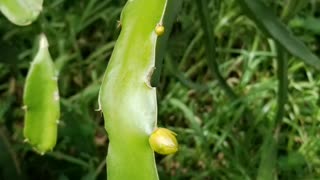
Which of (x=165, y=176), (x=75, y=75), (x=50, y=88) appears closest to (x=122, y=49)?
(x=50, y=88)

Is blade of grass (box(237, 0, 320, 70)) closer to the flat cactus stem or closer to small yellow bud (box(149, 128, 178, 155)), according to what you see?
the flat cactus stem

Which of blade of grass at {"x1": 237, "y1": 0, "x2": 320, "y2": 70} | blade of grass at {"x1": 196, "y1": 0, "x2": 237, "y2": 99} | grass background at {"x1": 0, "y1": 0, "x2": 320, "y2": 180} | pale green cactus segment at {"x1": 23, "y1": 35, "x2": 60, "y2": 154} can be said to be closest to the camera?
pale green cactus segment at {"x1": 23, "y1": 35, "x2": 60, "y2": 154}

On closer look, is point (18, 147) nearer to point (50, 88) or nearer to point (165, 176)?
point (165, 176)

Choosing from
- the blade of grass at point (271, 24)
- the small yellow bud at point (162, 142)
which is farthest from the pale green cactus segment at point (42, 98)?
the blade of grass at point (271, 24)

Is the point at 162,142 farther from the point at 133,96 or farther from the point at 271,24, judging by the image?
the point at 271,24

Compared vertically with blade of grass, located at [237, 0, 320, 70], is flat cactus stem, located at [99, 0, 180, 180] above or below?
above

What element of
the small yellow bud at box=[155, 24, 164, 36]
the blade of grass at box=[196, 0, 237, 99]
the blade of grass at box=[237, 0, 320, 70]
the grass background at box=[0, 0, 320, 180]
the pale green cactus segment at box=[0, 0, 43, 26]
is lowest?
the grass background at box=[0, 0, 320, 180]

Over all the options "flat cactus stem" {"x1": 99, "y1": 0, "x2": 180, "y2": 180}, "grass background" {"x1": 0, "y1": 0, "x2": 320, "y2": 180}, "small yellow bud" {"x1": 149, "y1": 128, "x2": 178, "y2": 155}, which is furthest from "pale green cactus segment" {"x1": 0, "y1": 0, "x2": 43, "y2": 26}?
"grass background" {"x1": 0, "y1": 0, "x2": 320, "y2": 180}
